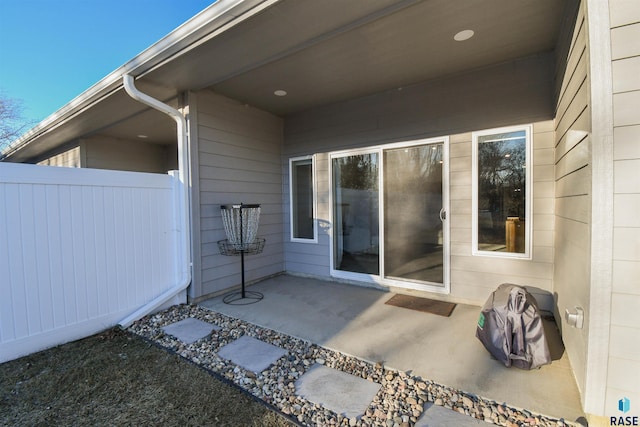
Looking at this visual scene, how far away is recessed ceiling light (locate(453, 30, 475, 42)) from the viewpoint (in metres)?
2.39

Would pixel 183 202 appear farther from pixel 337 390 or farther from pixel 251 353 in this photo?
pixel 337 390

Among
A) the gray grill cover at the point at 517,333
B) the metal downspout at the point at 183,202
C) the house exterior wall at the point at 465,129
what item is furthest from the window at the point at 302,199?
the gray grill cover at the point at 517,333

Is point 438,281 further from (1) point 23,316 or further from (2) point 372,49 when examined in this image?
(1) point 23,316

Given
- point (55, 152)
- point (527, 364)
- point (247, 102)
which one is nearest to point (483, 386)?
point (527, 364)

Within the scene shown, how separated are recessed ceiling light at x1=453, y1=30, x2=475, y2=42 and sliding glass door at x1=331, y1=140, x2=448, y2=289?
1.11 m

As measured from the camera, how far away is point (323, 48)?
2.58 m

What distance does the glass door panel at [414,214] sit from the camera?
340 cm

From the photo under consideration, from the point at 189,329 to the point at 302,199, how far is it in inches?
97.7

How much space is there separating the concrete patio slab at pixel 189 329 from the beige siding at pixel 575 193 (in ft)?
9.14

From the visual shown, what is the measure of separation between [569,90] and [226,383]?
3.19 m

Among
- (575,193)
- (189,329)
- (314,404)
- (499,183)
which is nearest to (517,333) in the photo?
(575,193)

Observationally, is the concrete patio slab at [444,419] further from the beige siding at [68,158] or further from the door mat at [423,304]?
the beige siding at [68,158]

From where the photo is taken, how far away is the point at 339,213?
13.7 ft

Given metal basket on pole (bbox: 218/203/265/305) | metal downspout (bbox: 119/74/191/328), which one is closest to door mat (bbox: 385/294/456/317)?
metal basket on pole (bbox: 218/203/265/305)
